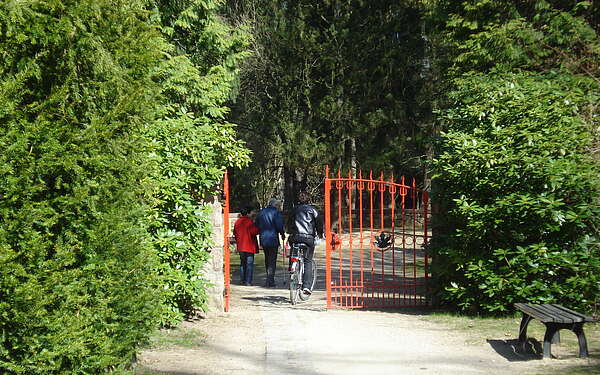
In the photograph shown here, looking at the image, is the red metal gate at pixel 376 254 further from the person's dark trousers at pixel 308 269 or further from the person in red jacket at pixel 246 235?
the person in red jacket at pixel 246 235

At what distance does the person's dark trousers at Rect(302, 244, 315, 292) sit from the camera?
486 inches

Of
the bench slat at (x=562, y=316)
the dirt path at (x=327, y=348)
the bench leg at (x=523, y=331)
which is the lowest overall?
the dirt path at (x=327, y=348)

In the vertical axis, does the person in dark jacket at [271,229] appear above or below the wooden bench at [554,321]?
above

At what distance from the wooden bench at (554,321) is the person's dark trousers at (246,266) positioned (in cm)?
813

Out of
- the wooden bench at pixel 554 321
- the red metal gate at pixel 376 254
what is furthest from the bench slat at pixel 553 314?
the red metal gate at pixel 376 254

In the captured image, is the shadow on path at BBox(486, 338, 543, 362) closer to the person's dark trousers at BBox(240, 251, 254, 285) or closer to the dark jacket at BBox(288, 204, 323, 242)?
the dark jacket at BBox(288, 204, 323, 242)

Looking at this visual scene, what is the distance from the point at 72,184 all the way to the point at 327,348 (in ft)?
13.5

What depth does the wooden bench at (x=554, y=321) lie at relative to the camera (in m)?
6.91

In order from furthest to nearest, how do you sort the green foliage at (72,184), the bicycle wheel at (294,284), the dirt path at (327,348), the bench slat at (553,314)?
the bicycle wheel at (294,284) < the dirt path at (327,348) < the bench slat at (553,314) < the green foliage at (72,184)

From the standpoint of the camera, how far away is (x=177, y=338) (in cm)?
869

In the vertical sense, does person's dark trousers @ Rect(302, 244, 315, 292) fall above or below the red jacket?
below

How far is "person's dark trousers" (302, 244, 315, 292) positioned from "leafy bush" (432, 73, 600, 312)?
261 centimetres

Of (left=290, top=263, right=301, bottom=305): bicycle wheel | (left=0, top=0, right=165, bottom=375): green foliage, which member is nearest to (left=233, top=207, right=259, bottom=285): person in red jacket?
(left=290, top=263, right=301, bottom=305): bicycle wheel

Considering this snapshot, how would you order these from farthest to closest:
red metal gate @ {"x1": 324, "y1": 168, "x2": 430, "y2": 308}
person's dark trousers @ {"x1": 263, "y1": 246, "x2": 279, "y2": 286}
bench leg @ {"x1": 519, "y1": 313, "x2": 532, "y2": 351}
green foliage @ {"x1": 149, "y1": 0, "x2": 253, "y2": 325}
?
person's dark trousers @ {"x1": 263, "y1": 246, "x2": 279, "y2": 286}, red metal gate @ {"x1": 324, "y1": 168, "x2": 430, "y2": 308}, green foliage @ {"x1": 149, "y1": 0, "x2": 253, "y2": 325}, bench leg @ {"x1": 519, "y1": 313, "x2": 532, "y2": 351}
